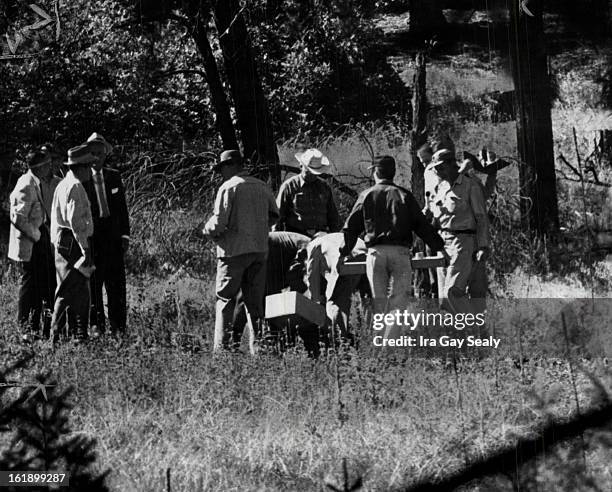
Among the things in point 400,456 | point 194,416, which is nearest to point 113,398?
point 194,416

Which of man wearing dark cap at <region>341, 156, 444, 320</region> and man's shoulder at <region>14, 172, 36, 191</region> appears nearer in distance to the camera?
man wearing dark cap at <region>341, 156, 444, 320</region>

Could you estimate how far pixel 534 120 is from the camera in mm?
7824

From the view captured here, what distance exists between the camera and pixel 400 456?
5.91m

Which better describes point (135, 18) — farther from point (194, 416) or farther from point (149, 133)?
point (194, 416)

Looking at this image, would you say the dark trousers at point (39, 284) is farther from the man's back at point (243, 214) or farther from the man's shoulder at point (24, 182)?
the man's back at point (243, 214)

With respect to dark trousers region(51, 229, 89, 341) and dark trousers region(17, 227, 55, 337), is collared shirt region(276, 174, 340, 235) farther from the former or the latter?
dark trousers region(17, 227, 55, 337)

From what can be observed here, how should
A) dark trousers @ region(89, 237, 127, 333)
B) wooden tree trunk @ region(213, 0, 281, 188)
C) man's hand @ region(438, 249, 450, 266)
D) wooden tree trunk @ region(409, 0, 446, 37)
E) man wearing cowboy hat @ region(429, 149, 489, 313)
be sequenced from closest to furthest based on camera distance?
man's hand @ region(438, 249, 450, 266) → man wearing cowboy hat @ region(429, 149, 489, 313) → dark trousers @ region(89, 237, 127, 333) → wooden tree trunk @ region(409, 0, 446, 37) → wooden tree trunk @ region(213, 0, 281, 188)

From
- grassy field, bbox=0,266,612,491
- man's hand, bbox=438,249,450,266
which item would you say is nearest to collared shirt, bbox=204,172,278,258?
grassy field, bbox=0,266,612,491

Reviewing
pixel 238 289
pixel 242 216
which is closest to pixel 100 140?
pixel 242 216

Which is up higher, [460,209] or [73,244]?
[460,209]

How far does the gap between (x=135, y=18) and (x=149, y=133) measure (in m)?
0.77

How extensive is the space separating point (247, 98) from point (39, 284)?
1796 mm

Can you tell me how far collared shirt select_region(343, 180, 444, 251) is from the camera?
6.96m

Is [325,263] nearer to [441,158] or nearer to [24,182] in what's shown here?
[441,158]
